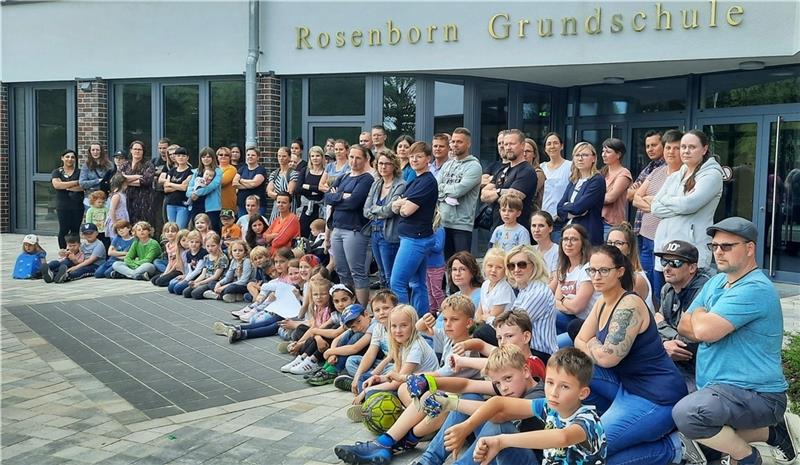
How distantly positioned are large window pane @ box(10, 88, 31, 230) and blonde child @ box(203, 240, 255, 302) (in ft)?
27.8

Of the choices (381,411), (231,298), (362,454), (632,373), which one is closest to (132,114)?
(231,298)

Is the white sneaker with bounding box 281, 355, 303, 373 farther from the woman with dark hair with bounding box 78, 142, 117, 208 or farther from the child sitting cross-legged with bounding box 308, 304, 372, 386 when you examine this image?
the woman with dark hair with bounding box 78, 142, 117, 208

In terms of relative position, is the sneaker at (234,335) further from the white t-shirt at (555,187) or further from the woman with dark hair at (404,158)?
the white t-shirt at (555,187)

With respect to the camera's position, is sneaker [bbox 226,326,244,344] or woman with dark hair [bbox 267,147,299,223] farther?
woman with dark hair [bbox 267,147,299,223]

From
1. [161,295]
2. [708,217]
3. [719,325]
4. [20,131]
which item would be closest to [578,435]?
[719,325]

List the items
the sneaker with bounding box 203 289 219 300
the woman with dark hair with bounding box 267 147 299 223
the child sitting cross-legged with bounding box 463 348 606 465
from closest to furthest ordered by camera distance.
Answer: the child sitting cross-legged with bounding box 463 348 606 465 < the sneaker with bounding box 203 289 219 300 < the woman with dark hair with bounding box 267 147 299 223

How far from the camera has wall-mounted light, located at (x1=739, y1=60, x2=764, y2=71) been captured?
1005 centimetres

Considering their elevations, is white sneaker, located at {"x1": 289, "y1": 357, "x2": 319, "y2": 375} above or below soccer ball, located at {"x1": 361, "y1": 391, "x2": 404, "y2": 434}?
below

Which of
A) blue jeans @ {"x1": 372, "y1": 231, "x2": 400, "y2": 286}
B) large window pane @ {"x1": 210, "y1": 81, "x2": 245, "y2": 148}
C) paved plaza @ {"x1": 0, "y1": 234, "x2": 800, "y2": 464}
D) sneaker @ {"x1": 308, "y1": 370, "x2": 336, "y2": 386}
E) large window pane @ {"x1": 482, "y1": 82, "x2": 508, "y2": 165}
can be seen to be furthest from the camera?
large window pane @ {"x1": 210, "y1": 81, "x2": 245, "y2": 148}

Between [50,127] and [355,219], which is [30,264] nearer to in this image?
[50,127]

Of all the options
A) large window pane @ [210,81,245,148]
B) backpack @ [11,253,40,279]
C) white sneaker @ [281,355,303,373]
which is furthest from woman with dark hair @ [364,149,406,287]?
large window pane @ [210,81,245,148]

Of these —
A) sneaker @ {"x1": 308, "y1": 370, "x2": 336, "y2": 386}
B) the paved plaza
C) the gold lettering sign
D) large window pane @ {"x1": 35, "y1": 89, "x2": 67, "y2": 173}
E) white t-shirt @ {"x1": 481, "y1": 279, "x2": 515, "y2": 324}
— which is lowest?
the paved plaza

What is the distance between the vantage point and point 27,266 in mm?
10938

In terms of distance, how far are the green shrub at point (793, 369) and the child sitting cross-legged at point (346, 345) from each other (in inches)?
115
